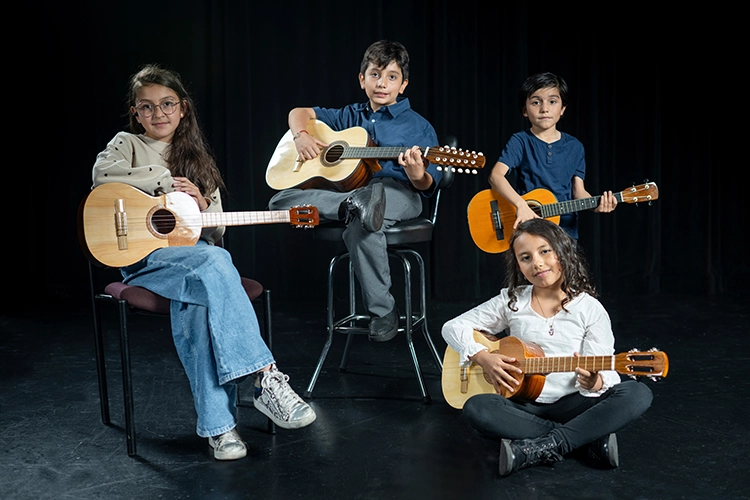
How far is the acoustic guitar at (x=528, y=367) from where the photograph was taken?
2012 millimetres

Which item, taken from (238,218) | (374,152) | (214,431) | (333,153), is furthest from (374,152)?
(214,431)

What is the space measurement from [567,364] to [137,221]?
1.45m

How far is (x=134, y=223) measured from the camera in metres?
2.47

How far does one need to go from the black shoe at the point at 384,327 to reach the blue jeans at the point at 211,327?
0.52 m

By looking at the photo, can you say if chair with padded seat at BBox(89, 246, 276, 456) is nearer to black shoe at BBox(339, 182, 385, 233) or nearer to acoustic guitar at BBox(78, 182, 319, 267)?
acoustic guitar at BBox(78, 182, 319, 267)

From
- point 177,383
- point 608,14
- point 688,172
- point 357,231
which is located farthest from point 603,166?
point 177,383

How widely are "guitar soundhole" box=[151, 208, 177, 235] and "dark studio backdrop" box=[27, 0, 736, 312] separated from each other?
252 cm

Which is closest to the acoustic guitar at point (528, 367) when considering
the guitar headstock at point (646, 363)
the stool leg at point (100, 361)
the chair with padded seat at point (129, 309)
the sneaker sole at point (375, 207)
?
the guitar headstock at point (646, 363)

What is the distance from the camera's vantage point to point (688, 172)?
5.46 metres

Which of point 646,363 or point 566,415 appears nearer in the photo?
point 646,363

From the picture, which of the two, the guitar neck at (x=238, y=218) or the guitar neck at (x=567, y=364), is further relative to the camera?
the guitar neck at (x=238, y=218)

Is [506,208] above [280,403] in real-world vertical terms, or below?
above

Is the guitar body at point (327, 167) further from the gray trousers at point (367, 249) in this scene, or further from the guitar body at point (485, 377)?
the guitar body at point (485, 377)

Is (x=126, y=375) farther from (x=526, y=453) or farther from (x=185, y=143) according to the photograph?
(x=526, y=453)
